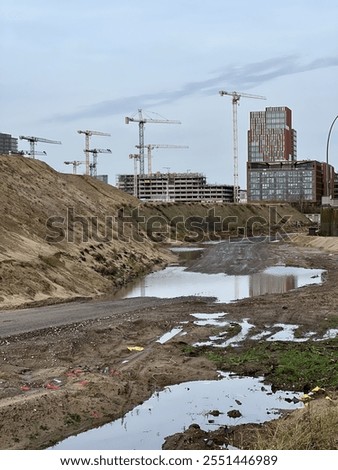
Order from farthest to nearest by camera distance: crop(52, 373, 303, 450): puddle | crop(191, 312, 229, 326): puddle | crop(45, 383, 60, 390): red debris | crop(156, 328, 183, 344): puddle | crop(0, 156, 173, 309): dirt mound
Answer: crop(0, 156, 173, 309): dirt mound → crop(191, 312, 229, 326): puddle → crop(156, 328, 183, 344): puddle → crop(45, 383, 60, 390): red debris → crop(52, 373, 303, 450): puddle

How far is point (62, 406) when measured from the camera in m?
11.8

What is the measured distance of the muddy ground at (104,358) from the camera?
11.2 meters

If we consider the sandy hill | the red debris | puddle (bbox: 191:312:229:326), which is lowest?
puddle (bbox: 191:312:229:326)

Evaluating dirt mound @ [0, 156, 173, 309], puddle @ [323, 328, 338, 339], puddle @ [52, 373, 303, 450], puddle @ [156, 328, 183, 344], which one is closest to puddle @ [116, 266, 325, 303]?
dirt mound @ [0, 156, 173, 309]

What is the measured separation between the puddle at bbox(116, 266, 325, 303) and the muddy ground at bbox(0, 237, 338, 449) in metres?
3.05

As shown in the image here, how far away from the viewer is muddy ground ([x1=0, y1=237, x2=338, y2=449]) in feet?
36.9

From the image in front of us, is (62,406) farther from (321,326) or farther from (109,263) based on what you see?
(109,263)

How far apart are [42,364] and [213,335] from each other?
5.70 meters

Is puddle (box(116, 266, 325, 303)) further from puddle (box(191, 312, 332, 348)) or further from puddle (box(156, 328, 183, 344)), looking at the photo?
puddle (box(156, 328, 183, 344))

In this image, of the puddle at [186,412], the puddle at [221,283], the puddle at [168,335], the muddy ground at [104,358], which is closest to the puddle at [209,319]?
the muddy ground at [104,358]

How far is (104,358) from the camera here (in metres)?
16.1

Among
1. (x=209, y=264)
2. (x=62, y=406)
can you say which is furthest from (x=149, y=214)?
(x=62, y=406)

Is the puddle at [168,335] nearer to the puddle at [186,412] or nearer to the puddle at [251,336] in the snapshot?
the puddle at [251,336]

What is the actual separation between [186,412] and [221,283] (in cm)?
2400
